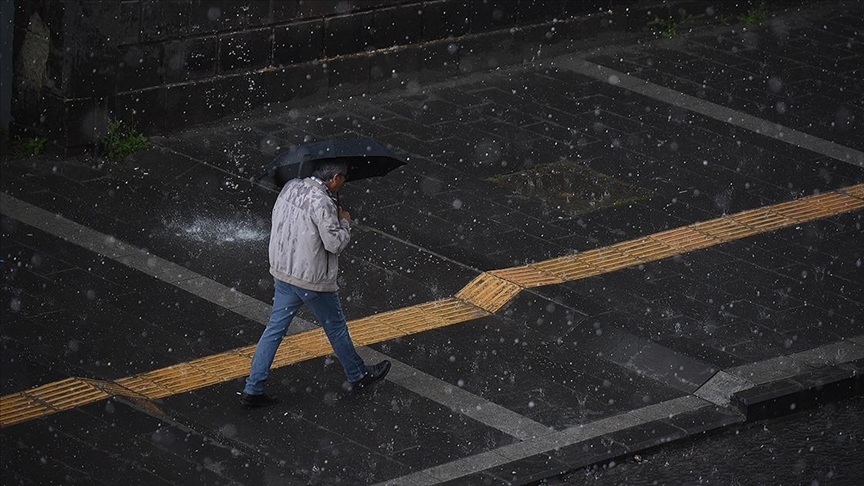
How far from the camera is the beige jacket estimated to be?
977cm

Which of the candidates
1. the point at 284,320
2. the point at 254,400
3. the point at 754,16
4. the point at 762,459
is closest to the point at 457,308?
the point at 284,320

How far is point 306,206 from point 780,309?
391 centimetres

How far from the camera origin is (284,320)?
10.1 meters

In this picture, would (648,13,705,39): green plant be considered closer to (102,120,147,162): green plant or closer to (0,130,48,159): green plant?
(102,120,147,162): green plant

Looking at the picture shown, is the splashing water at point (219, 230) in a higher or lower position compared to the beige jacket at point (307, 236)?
lower

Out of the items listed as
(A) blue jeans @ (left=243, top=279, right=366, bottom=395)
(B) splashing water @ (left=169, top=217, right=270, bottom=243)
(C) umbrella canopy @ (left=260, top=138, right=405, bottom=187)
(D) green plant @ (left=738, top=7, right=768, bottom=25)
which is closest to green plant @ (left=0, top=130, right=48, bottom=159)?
(B) splashing water @ (left=169, top=217, right=270, bottom=243)

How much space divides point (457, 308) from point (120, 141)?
12.0 ft

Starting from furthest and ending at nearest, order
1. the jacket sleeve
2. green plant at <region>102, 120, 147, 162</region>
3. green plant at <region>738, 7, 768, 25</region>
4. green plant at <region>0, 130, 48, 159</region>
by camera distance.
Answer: green plant at <region>738, 7, 768, 25</region>, green plant at <region>102, 120, 147, 162</region>, green plant at <region>0, 130, 48, 159</region>, the jacket sleeve

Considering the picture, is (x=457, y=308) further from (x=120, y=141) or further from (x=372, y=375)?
(x=120, y=141)

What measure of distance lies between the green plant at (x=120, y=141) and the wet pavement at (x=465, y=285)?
183 mm

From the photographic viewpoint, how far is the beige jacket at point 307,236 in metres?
9.77

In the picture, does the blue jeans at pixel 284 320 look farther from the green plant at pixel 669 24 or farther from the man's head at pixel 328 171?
the green plant at pixel 669 24

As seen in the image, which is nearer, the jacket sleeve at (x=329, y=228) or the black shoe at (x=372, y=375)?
the jacket sleeve at (x=329, y=228)

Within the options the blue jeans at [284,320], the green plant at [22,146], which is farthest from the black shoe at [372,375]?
the green plant at [22,146]
